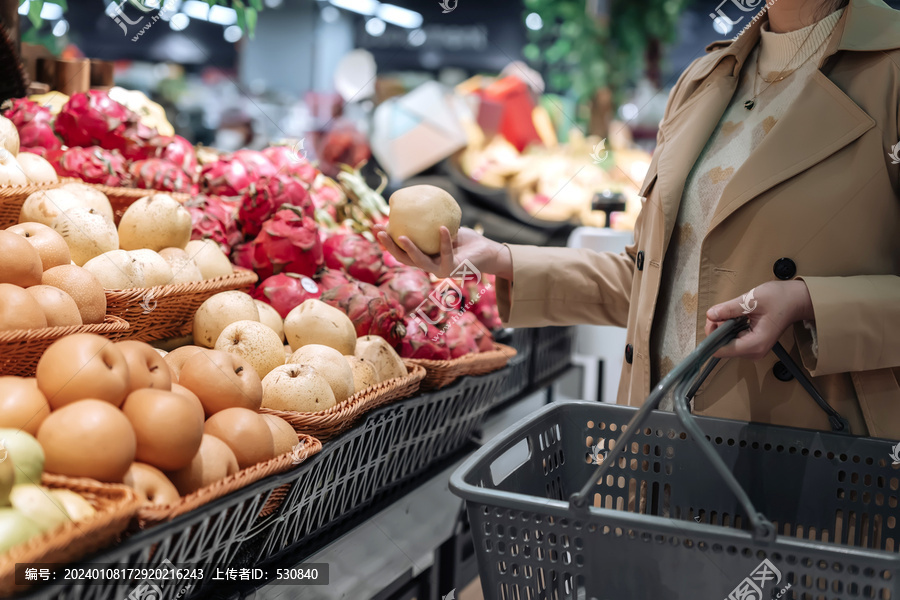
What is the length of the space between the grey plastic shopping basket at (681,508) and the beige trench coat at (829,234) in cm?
17

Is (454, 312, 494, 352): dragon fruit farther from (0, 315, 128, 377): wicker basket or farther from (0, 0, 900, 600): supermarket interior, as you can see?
(0, 315, 128, 377): wicker basket

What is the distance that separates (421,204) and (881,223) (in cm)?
95

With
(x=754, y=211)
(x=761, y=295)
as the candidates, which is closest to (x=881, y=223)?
(x=754, y=211)

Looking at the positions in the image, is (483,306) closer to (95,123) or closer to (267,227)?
(267,227)

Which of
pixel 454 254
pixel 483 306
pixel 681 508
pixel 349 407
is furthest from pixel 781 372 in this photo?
pixel 483 306

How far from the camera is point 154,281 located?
1.68 meters

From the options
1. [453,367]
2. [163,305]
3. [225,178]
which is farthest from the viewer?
[225,178]

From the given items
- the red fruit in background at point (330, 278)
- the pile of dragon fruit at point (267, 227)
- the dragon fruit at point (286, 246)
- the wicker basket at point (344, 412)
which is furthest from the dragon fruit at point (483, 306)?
the wicker basket at point (344, 412)

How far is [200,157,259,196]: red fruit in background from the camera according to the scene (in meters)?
2.37

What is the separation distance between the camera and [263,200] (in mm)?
2131

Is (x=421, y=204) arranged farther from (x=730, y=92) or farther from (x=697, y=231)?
(x=730, y=92)

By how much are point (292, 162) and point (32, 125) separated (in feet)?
2.70

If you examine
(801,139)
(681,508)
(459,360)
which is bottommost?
(681,508)

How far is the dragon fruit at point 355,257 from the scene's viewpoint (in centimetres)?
226
